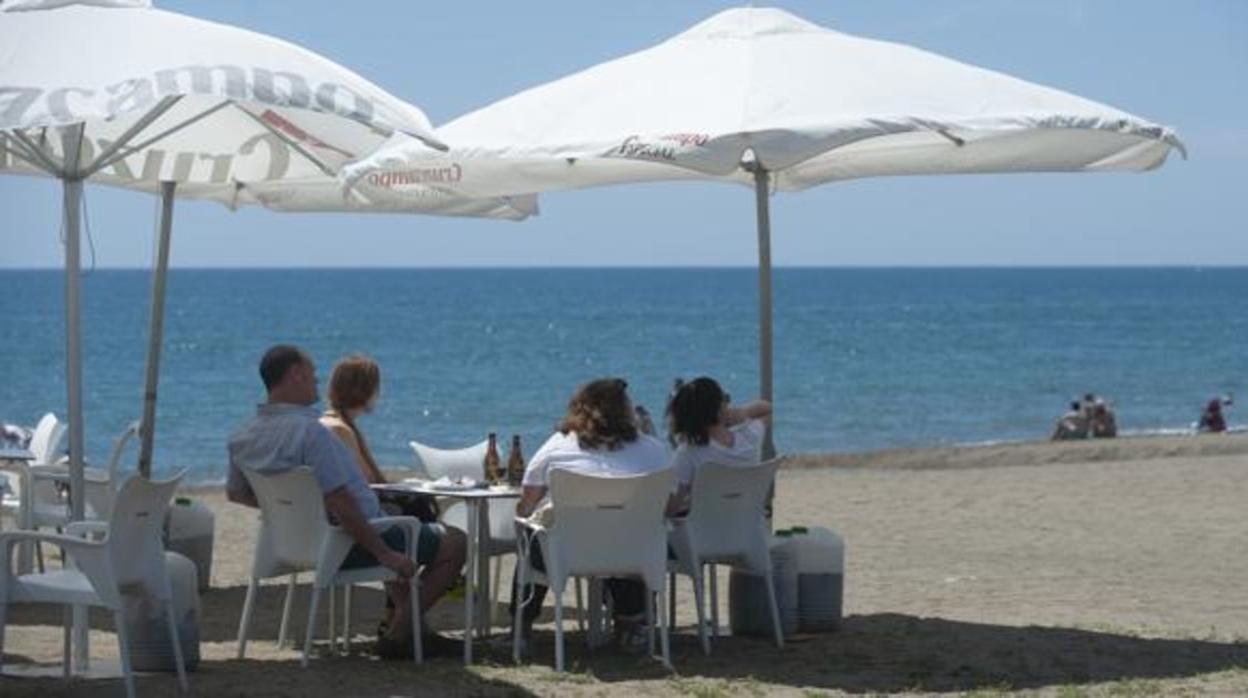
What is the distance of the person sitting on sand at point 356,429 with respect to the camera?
8.48 m

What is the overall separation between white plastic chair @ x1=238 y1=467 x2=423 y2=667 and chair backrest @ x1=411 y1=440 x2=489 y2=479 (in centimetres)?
153

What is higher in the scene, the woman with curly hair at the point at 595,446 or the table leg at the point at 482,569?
the woman with curly hair at the point at 595,446

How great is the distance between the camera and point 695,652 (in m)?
8.69

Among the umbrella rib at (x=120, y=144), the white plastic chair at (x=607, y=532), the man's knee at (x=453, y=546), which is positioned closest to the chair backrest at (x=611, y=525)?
the white plastic chair at (x=607, y=532)

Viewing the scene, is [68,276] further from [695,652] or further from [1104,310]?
[1104,310]

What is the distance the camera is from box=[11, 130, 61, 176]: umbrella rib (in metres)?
7.82

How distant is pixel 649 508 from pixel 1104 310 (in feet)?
300

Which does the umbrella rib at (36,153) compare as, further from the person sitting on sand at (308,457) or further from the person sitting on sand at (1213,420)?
the person sitting on sand at (1213,420)

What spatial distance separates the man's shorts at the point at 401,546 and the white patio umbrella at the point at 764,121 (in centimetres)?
136

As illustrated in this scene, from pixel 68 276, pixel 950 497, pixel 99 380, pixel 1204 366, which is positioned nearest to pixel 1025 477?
pixel 950 497

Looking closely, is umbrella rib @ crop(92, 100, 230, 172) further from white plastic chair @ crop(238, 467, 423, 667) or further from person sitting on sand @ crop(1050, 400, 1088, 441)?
person sitting on sand @ crop(1050, 400, 1088, 441)

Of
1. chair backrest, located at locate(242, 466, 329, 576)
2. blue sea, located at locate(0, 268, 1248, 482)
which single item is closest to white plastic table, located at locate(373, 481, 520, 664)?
chair backrest, located at locate(242, 466, 329, 576)

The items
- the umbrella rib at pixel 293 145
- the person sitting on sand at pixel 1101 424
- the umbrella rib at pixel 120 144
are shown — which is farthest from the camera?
the person sitting on sand at pixel 1101 424

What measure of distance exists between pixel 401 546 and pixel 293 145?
6.62 feet
